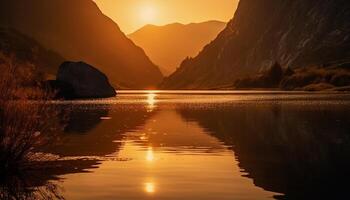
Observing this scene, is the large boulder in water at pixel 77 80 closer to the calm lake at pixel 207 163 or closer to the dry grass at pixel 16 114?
the calm lake at pixel 207 163

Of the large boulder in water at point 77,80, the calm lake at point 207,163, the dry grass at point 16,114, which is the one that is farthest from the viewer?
the large boulder in water at point 77,80

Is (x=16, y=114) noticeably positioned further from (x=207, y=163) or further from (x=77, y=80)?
(x=77, y=80)

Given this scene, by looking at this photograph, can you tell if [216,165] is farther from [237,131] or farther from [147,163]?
[237,131]

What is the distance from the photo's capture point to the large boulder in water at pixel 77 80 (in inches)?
6885

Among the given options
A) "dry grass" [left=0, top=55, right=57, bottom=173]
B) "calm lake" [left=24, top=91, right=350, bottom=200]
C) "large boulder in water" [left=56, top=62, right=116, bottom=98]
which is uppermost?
"large boulder in water" [left=56, top=62, right=116, bottom=98]

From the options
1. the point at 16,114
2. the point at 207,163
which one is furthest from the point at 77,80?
the point at 16,114

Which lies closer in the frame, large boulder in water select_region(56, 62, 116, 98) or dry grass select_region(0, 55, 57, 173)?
dry grass select_region(0, 55, 57, 173)

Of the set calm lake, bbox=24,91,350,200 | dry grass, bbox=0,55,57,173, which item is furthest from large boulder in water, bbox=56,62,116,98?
dry grass, bbox=0,55,57,173

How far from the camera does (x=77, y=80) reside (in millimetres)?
181625

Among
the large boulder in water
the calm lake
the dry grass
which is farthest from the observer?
the large boulder in water

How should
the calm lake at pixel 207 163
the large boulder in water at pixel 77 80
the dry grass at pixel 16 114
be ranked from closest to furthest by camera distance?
1. the calm lake at pixel 207 163
2. the dry grass at pixel 16 114
3. the large boulder in water at pixel 77 80

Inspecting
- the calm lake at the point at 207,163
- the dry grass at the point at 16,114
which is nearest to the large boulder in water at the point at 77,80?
the calm lake at the point at 207,163

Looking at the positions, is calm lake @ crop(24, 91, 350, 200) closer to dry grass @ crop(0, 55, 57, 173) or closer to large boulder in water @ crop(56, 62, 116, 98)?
dry grass @ crop(0, 55, 57, 173)

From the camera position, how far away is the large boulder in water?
174875 mm
